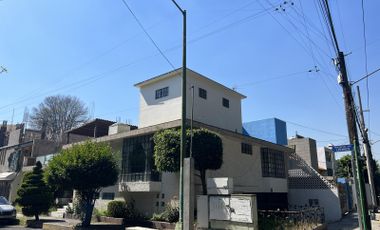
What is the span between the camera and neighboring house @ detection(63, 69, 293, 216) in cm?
1891

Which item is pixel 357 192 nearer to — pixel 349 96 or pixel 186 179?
pixel 349 96

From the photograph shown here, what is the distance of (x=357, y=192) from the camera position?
13.0 metres

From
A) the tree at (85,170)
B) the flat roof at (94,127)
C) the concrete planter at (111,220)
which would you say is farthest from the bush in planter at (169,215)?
the flat roof at (94,127)

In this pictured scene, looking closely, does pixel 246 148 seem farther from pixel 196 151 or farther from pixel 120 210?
pixel 120 210

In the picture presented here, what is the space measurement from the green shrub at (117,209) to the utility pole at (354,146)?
12735 millimetres

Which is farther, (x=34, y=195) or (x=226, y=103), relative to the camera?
(x=226, y=103)

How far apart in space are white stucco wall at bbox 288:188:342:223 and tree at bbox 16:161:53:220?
18884 millimetres

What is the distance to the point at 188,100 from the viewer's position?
2131 centimetres

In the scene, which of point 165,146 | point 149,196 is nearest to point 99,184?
point 149,196

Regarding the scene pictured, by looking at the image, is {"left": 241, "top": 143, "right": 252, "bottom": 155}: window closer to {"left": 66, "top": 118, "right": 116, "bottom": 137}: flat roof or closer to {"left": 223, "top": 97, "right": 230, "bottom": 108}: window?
{"left": 223, "top": 97, "right": 230, "bottom": 108}: window

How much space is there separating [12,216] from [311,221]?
60.4 ft

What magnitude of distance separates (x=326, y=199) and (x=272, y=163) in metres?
4.68

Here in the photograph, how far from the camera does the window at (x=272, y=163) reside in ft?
79.5

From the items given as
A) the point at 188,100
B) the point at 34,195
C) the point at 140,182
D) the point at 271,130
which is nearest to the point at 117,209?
the point at 140,182
